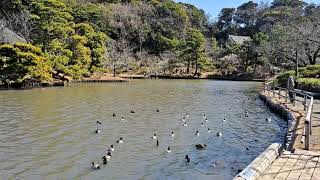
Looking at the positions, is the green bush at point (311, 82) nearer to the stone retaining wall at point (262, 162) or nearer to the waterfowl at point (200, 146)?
the stone retaining wall at point (262, 162)

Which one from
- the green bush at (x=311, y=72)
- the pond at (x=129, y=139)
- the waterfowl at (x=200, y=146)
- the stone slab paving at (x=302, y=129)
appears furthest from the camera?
the green bush at (x=311, y=72)

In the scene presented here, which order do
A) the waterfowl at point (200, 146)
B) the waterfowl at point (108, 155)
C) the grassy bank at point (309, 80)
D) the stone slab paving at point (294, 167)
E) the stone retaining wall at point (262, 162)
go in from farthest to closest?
the grassy bank at point (309, 80) → the waterfowl at point (200, 146) → the waterfowl at point (108, 155) → the stone slab paving at point (294, 167) → the stone retaining wall at point (262, 162)

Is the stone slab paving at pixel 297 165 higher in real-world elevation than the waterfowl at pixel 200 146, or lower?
higher

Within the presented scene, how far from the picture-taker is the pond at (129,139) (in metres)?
9.60

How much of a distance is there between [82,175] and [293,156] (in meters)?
4.70

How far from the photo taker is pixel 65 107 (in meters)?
20.9

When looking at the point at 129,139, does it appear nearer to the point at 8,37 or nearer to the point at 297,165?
the point at 297,165

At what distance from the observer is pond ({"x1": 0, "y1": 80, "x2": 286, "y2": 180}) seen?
960cm

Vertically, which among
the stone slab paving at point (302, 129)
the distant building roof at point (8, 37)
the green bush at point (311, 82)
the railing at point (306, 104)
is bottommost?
the stone slab paving at point (302, 129)

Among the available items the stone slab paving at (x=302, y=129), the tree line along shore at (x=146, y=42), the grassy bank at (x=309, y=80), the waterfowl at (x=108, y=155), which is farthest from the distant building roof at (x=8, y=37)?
the waterfowl at (x=108, y=155)

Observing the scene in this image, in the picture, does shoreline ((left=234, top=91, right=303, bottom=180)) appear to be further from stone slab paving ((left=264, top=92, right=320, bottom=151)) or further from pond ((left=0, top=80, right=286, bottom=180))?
pond ((left=0, top=80, right=286, bottom=180))

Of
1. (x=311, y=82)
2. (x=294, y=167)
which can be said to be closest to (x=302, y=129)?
(x=294, y=167)

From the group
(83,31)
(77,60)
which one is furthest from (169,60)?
(77,60)

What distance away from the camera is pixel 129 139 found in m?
13.0
